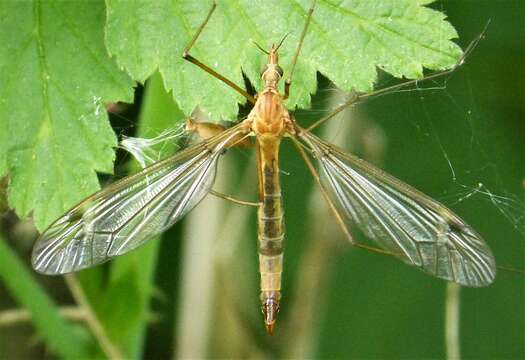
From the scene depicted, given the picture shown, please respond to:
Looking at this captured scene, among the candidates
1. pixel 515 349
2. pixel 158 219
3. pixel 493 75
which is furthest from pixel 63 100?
pixel 515 349

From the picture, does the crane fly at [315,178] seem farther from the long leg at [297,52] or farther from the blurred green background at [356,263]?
the blurred green background at [356,263]

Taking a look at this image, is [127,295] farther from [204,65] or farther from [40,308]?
[204,65]

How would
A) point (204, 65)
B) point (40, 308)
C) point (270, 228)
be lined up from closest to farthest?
point (204, 65)
point (270, 228)
point (40, 308)

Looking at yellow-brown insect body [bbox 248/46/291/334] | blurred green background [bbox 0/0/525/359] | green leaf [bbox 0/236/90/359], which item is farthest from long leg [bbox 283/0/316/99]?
green leaf [bbox 0/236/90/359]

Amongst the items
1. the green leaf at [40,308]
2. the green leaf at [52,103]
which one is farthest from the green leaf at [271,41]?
the green leaf at [40,308]

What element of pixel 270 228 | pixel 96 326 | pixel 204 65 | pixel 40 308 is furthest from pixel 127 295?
pixel 204 65

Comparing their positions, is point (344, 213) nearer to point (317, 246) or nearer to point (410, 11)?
point (410, 11)
